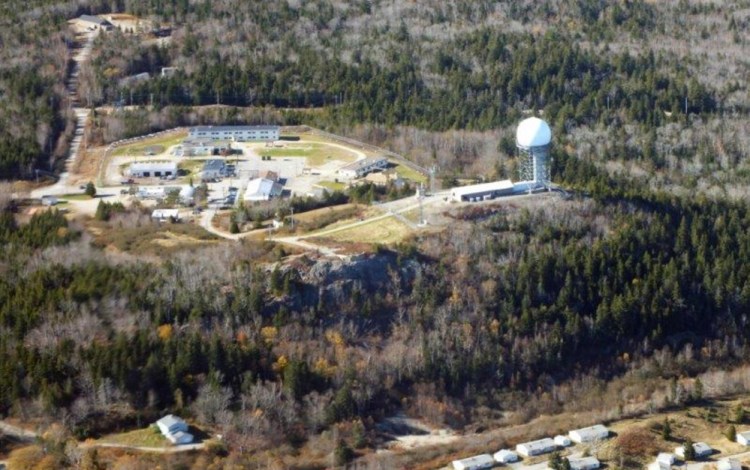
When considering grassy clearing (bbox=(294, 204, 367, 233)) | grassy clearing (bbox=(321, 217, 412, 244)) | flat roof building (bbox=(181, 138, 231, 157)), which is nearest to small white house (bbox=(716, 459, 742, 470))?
grassy clearing (bbox=(321, 217, 412, 244))

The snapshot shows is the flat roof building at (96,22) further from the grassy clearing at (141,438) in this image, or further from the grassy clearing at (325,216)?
the grassy clearing at (141,438)

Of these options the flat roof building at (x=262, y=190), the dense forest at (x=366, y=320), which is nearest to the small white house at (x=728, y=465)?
the dense forest at (x=366, y=320)

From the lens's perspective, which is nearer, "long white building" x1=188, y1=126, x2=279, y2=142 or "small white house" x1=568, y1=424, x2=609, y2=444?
"small white house" x1=568, y1=424, x2=609, y2=444

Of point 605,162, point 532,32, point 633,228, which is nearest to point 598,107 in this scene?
point 605,162

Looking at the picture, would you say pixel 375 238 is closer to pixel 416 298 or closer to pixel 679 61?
pixel 416 298

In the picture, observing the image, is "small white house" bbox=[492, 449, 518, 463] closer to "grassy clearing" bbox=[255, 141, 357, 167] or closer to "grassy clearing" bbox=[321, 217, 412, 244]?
"grassy clearing" bbox=[321, 217, 412, 244]

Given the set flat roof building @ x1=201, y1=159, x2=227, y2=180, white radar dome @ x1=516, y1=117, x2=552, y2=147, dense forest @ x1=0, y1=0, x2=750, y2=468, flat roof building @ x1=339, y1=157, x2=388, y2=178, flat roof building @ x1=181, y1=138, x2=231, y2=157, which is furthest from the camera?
flat roof building @ x1=181, y1=138, x2=231, y2=157
